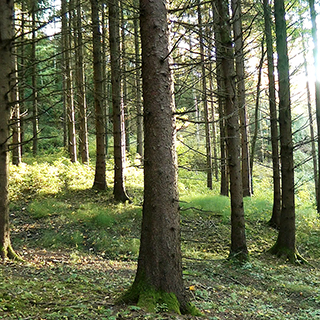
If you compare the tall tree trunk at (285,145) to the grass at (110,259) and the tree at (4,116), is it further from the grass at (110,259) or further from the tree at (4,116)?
the tree at (4,116)

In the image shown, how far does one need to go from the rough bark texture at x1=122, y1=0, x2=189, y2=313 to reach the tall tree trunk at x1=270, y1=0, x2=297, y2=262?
227 inches

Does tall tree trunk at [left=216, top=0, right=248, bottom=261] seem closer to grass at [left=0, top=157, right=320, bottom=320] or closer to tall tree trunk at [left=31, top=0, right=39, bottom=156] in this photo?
grass at [left=0, top=157, right=320, bottom=320]

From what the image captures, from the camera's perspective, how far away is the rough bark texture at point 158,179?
4.13 meters

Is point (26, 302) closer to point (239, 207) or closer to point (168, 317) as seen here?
point (168, 317)

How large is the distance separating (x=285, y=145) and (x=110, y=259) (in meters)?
5.80

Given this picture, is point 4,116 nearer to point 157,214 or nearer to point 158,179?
point 158,179

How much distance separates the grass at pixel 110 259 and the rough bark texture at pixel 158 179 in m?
0.26

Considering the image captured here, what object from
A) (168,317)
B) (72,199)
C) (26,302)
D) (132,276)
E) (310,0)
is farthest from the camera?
(310,0)

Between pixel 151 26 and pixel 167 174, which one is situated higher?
pixel 151 26

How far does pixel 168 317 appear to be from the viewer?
12.2 feet

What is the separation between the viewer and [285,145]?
900cm

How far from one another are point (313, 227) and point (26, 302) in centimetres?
1115

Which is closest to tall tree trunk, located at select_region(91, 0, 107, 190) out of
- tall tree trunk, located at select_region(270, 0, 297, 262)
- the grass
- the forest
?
the forest

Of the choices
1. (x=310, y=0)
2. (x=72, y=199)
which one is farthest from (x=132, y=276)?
(x=310, y=0)
